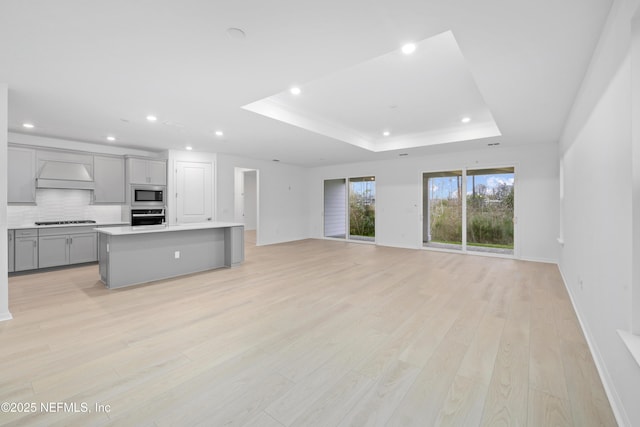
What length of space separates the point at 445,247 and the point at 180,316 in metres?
6.67

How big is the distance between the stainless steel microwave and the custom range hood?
0.75 metres

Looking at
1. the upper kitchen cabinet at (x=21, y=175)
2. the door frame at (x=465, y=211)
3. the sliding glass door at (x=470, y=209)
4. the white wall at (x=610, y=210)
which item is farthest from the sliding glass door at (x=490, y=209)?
the upper kitchen cabinet at (x=21, y=175)

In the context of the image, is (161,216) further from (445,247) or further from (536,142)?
(536,142)

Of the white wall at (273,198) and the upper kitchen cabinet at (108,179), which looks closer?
the upper kitchen cabinet at (108,179)

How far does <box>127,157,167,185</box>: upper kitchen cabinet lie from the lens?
6164 mm

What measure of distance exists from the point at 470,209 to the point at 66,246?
876 centimetres

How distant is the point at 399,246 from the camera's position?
Answer: 8.09 meters

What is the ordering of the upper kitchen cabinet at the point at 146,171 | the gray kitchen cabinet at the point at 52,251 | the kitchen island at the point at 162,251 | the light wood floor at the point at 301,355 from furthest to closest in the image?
the upper kitchen cabinet at the point at 146,171, the gray kitchen cabinet at the point at 52,251, the kitchen island at the point at 162,251, the light wood floor at the point at 301,355

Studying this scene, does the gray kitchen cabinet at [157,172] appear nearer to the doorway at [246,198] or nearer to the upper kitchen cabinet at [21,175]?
the upper kitchen cabinet at [21,175]

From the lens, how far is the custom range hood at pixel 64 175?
17.3 ft

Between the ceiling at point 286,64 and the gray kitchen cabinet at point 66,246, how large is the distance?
6.12ft

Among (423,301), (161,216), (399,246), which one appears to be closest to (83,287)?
(161,216)

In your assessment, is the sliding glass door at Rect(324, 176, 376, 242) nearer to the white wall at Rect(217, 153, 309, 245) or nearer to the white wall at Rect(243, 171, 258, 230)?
the white wall at Rect(217, 153, 309, 245)

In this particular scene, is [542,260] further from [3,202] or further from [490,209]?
[3,202]
